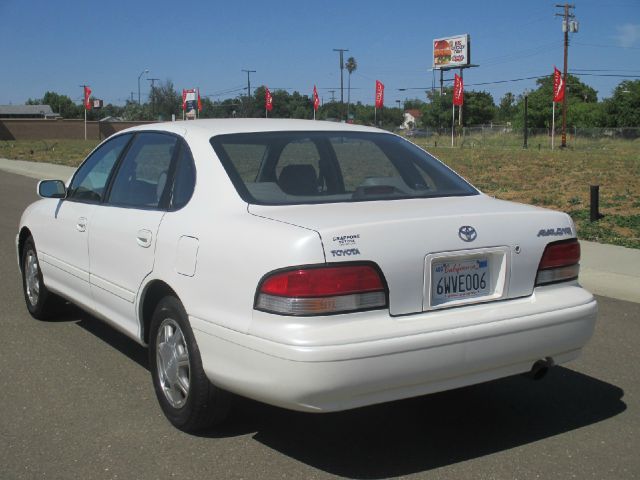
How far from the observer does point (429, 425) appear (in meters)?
4.30

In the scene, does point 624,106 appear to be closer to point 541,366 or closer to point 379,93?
point 379,93

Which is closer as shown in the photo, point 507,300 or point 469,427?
point 507,300

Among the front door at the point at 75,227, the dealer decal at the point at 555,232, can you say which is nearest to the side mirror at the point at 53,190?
the front door at the point at 75,227

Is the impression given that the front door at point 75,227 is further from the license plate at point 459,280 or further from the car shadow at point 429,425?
the license plate at point 459,280

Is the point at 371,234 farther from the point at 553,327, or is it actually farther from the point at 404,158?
the point at 404,158

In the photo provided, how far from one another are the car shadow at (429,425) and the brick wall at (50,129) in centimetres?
7314

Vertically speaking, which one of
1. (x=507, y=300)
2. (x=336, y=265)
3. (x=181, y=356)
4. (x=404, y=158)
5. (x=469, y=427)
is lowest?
(x=469, y=427)

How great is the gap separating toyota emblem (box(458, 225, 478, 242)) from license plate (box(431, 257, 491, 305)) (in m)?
0.10

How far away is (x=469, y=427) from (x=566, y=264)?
1.01m

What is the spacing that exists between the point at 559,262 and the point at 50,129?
82.4m

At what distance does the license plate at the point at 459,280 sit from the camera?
12.0 ft

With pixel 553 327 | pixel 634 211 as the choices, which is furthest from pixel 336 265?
pixel 634 211

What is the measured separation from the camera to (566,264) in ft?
13.5

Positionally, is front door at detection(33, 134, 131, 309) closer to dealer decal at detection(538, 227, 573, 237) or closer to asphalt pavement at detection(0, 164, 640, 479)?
asphalt pavement at detection(0, 164, 640, 479)
